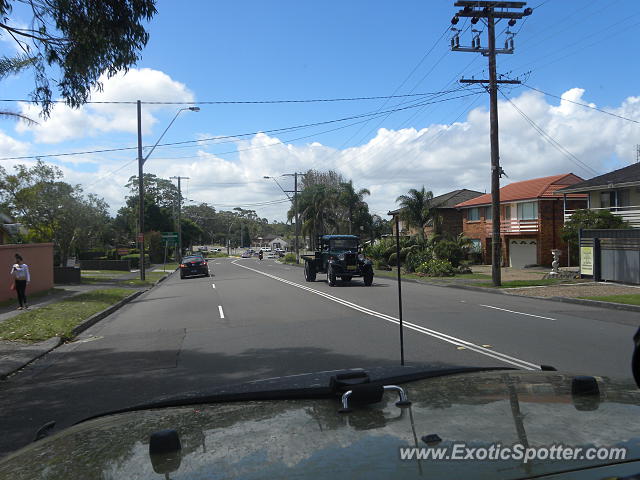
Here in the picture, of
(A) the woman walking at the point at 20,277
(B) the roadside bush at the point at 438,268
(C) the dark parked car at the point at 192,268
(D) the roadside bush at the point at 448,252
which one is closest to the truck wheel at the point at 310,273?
(B) the roadside bush at the point at 438,268

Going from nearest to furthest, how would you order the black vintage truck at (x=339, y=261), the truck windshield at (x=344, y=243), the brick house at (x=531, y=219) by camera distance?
the black vintage truck at (x=339, y=261), the truck windshield at (x=344, y=243), the brick house at (x=531, y=219)

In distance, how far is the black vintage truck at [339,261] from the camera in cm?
2580

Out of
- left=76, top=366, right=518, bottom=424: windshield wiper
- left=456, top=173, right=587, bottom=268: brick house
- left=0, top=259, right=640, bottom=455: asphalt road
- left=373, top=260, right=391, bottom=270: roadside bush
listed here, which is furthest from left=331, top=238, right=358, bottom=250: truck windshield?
left=76, top=366, right=518, bottom=424: windshield wiper

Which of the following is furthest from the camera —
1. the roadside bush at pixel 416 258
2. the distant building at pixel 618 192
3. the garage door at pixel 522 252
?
the garage door at pixel 522 252

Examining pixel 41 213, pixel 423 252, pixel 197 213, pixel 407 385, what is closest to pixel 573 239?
pixel 423 252

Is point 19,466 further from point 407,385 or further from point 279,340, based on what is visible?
point 279,340

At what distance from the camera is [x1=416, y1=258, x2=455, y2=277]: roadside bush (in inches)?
1319

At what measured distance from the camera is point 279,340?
36.1 ft

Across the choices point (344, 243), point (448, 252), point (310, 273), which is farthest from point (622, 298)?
point (448, 252)

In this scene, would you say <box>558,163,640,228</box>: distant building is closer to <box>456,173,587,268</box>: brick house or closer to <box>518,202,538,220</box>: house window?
<box>456,173,587,268</box>: brick house

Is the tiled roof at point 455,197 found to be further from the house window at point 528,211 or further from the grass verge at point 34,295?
the grass verge at point 34,295

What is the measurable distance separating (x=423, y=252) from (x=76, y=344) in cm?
2782

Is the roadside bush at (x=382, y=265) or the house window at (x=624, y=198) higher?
the house window at (x=624, y=198)

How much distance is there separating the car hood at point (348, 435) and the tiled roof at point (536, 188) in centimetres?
3797
